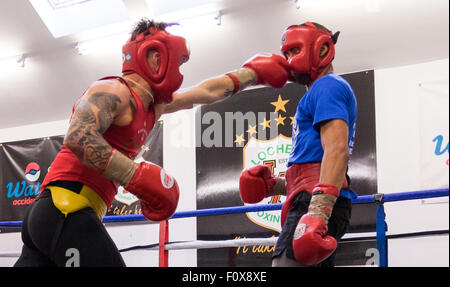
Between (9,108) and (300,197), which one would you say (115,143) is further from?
(9,108)

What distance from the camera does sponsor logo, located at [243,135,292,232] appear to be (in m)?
4.78

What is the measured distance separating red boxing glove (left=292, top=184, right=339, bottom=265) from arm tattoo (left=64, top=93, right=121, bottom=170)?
0.66 meters

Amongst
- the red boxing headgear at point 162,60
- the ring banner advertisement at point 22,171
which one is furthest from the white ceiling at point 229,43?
the red boxing headgear at point 162,60

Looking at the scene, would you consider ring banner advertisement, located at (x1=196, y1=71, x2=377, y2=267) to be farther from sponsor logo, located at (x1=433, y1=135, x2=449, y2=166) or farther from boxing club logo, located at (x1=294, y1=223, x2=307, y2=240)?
sponsor logo, located at (x1=433, y1=135, x2=449, y2=166)

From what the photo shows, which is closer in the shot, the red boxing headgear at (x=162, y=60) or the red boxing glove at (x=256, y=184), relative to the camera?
the red boxing headgear at (x=162, y=60)

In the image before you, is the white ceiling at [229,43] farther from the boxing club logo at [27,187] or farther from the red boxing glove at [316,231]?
the red boxing glove at [316,231]

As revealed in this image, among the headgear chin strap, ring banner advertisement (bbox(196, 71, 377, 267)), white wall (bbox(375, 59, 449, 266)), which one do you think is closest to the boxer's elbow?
the headgear chin strap

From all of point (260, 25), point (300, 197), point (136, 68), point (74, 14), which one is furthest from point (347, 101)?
point (74, 14)

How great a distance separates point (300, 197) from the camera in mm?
1982

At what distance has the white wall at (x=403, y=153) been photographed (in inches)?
159

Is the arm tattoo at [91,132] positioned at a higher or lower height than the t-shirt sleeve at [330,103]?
lower

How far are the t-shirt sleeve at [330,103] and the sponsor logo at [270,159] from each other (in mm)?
2776

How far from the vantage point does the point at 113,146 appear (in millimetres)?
1978

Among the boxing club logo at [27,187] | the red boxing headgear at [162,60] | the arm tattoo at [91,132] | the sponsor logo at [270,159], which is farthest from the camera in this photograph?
the boxing club logo at [27,187]
